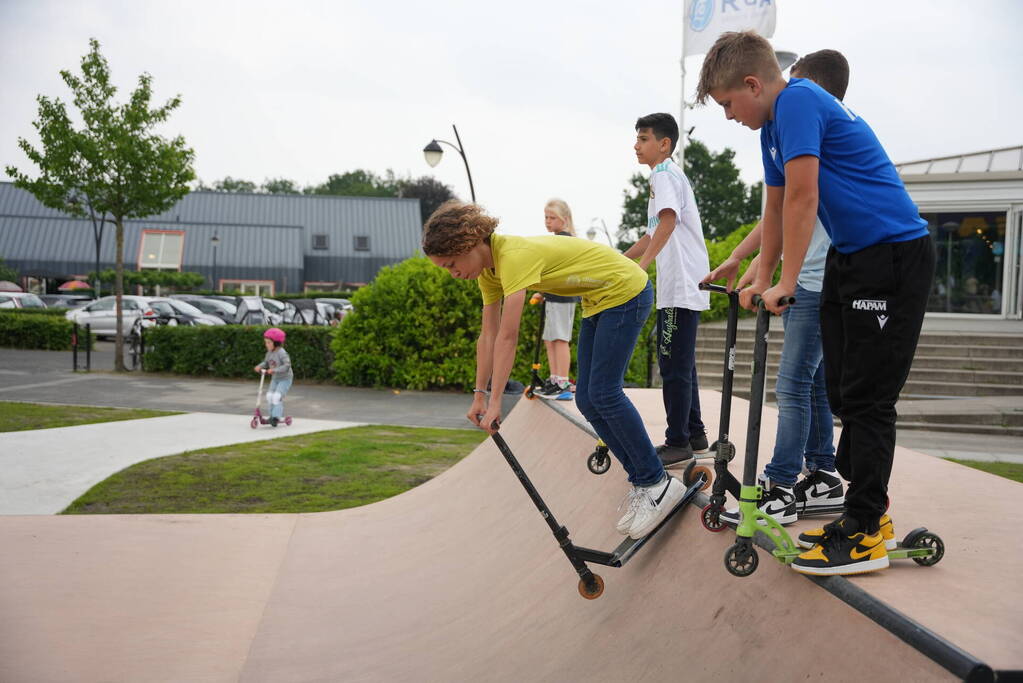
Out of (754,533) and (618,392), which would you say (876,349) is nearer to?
(754,533)

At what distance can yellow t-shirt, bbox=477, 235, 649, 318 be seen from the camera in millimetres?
3518

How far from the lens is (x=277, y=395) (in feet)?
35.1

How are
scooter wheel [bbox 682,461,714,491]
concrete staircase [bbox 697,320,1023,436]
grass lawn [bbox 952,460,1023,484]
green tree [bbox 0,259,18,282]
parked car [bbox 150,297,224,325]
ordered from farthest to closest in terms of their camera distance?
green tree [bbox 0,259,18,282], parked car [bbox 150,297,224,325], concrete staircase [bbox 697,320,1023,436], grass lawn [bbox 952,460,1023,484], scooter wheel [bbox 682,461,714,491]

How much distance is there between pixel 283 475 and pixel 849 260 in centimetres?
628

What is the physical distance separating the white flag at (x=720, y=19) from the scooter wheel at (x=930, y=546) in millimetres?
11457

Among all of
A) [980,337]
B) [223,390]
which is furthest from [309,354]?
[980,337]

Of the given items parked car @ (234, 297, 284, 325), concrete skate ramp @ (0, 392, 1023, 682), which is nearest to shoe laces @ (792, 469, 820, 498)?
concrete skate ramp @ (0, 392, 1023, 682)

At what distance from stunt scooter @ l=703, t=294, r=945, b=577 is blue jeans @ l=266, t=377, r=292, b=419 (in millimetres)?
8846

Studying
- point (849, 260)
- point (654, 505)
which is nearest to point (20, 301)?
point (654, 505)

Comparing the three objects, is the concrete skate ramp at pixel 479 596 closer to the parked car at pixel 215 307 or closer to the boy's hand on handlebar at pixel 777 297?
the boy's hand on handlebar at pixel 777 297

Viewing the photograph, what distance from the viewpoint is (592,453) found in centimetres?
479

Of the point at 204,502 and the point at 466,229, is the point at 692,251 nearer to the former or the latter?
the point at 466,229

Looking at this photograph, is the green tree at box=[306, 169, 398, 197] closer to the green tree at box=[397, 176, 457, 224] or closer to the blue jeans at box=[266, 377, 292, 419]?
the green tree at box=[397, 176, 457, 224]

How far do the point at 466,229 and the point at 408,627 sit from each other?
6.91ft
